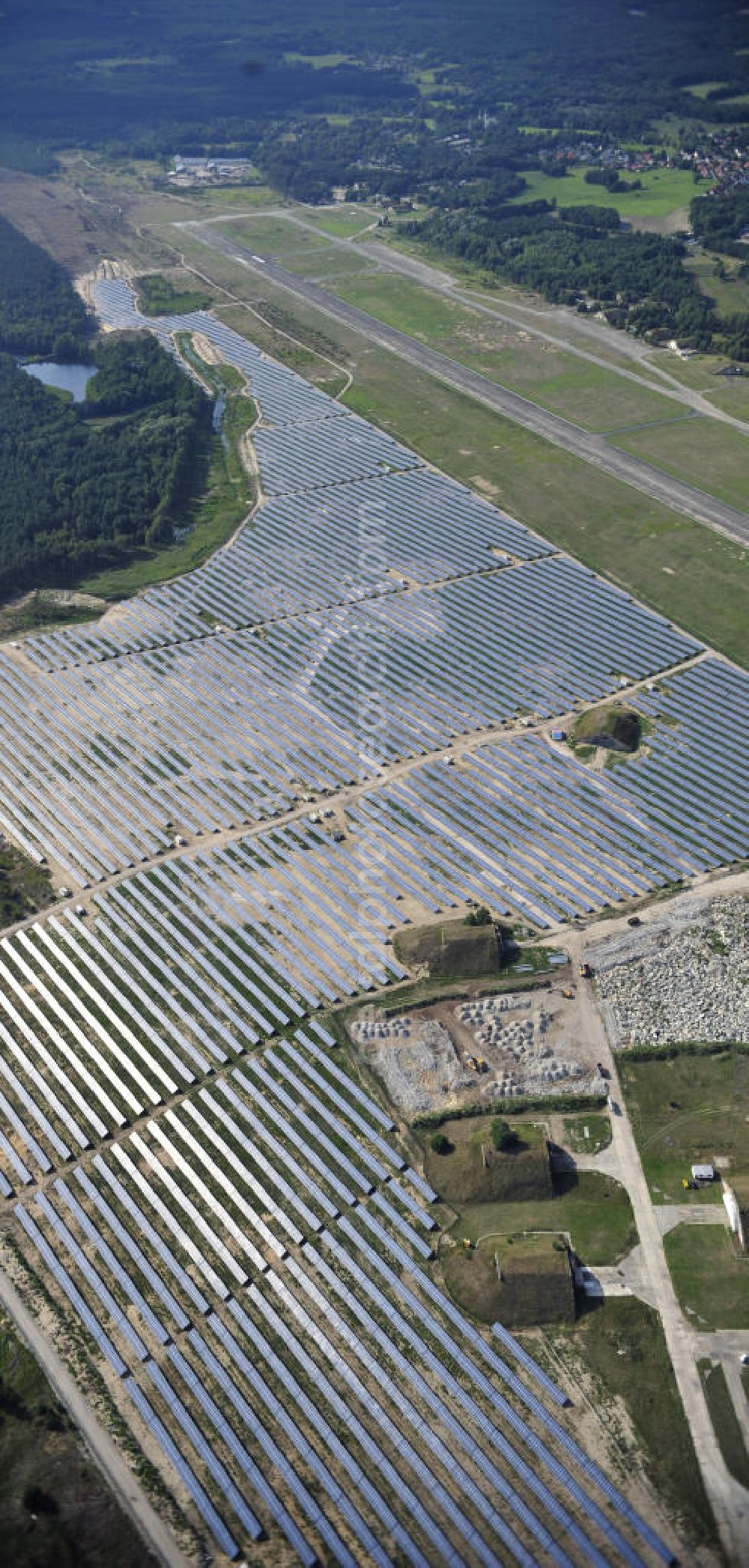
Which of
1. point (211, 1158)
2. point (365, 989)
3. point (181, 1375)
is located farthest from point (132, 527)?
point (181, 1375)

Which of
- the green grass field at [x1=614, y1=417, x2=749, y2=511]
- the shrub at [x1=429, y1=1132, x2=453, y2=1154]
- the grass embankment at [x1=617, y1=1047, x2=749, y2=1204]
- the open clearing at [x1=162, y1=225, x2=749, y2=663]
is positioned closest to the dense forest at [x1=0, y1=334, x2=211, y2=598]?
the open clearing at [x1=162, y1=225, x2=749, y2=663]

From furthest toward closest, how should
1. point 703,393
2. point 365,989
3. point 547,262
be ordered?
point 547,262
point 703,393
point 365,989

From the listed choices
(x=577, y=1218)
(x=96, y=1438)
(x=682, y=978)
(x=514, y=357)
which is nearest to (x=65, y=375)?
(x=514, y=357)

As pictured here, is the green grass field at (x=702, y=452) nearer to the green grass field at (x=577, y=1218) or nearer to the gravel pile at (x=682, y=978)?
the gravel pile at (x=682, y=978)

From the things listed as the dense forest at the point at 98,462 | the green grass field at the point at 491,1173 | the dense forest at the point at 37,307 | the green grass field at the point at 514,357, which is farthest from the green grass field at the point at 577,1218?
the dense forest at the point at 37,307

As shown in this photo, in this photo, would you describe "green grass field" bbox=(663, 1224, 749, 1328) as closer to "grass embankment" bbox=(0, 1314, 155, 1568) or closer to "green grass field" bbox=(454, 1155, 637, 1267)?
"green grass field" bbox=(454, 1155, 637, 1267)

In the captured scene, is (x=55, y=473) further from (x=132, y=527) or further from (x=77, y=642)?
(x=77, y=642)
